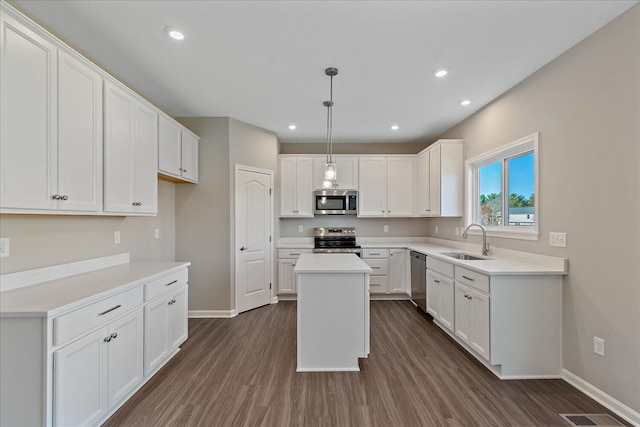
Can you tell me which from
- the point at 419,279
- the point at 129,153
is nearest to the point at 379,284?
the point at 419,279

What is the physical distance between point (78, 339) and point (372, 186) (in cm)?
422

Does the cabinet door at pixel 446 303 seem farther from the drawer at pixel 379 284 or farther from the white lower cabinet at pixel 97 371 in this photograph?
the white lower cabinet at pixel 97 371

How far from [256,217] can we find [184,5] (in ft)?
9.09

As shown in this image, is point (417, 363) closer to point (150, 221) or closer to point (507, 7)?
point (507, 7)

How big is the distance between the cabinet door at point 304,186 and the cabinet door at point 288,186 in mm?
70

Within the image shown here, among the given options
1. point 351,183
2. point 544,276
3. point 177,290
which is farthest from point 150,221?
point 544,276

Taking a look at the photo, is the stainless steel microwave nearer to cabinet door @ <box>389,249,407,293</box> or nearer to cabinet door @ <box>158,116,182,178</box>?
cabinet door @ <box>389,249,407,293</box>

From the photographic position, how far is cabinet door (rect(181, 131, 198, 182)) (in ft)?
11.2

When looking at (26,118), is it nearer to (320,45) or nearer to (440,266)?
(320,45)

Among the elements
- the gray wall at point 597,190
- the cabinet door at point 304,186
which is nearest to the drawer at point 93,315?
the cabinet door at point 304,186

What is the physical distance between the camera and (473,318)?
2615 millimetres

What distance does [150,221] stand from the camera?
3.26 m

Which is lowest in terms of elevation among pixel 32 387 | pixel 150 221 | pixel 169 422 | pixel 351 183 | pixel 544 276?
pixel 169 422

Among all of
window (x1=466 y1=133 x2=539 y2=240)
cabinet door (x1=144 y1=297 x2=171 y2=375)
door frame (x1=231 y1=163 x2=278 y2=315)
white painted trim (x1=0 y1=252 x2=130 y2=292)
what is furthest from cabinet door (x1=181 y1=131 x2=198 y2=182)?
window (x1=466 y1=133 x2=539 y2=240)
